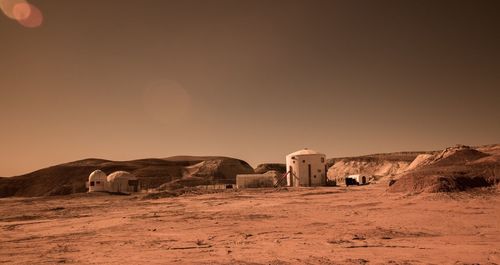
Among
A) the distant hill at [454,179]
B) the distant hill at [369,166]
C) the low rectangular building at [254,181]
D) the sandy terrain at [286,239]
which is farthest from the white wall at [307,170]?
the sandy terrain at [286,239]

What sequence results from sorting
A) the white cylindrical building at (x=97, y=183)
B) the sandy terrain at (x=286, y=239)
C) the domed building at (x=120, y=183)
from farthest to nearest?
1. the domed building at (x=120, y=183)
2. the white cylindrical building at (x=97, y=183)
3. the sandy terrain at (x=286, y=239)

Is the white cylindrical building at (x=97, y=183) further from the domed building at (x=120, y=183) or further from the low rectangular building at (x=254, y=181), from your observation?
the low rectangular building at (x=254, y=181)

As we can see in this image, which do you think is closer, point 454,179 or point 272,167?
point 454,179

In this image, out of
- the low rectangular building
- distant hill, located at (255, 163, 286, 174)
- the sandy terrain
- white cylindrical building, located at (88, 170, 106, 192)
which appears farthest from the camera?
distant hill, located at (255, 163, 286, 174)

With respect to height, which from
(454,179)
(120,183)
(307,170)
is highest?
(307,170)

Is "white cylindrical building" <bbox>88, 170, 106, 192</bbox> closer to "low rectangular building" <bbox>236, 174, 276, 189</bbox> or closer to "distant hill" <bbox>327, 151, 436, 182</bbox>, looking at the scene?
"low rectangular building" <bbox>236, 174, 276, 189</bbox>

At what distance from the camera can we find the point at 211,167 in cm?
7019

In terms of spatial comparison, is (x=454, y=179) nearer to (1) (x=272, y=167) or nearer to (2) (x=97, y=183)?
(2) (x=97, y=183)

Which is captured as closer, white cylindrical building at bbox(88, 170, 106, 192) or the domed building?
white cylindrical building at bbox(88, 170, 106, 192)

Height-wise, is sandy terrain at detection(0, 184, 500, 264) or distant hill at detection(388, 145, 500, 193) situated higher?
distant hill at detection(388, 145, 500, 193)

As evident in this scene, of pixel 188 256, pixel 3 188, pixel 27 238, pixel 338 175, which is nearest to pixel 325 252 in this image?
pixel 188 256

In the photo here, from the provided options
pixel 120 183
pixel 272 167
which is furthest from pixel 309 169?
pixel 272 167

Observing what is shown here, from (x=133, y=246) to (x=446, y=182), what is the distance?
15658mm

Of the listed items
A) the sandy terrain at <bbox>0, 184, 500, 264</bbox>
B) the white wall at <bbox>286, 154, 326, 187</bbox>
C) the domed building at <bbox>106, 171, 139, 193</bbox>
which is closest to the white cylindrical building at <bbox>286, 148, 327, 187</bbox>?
the white wall at <bbox>286, 154, 326, 187</bbox>
